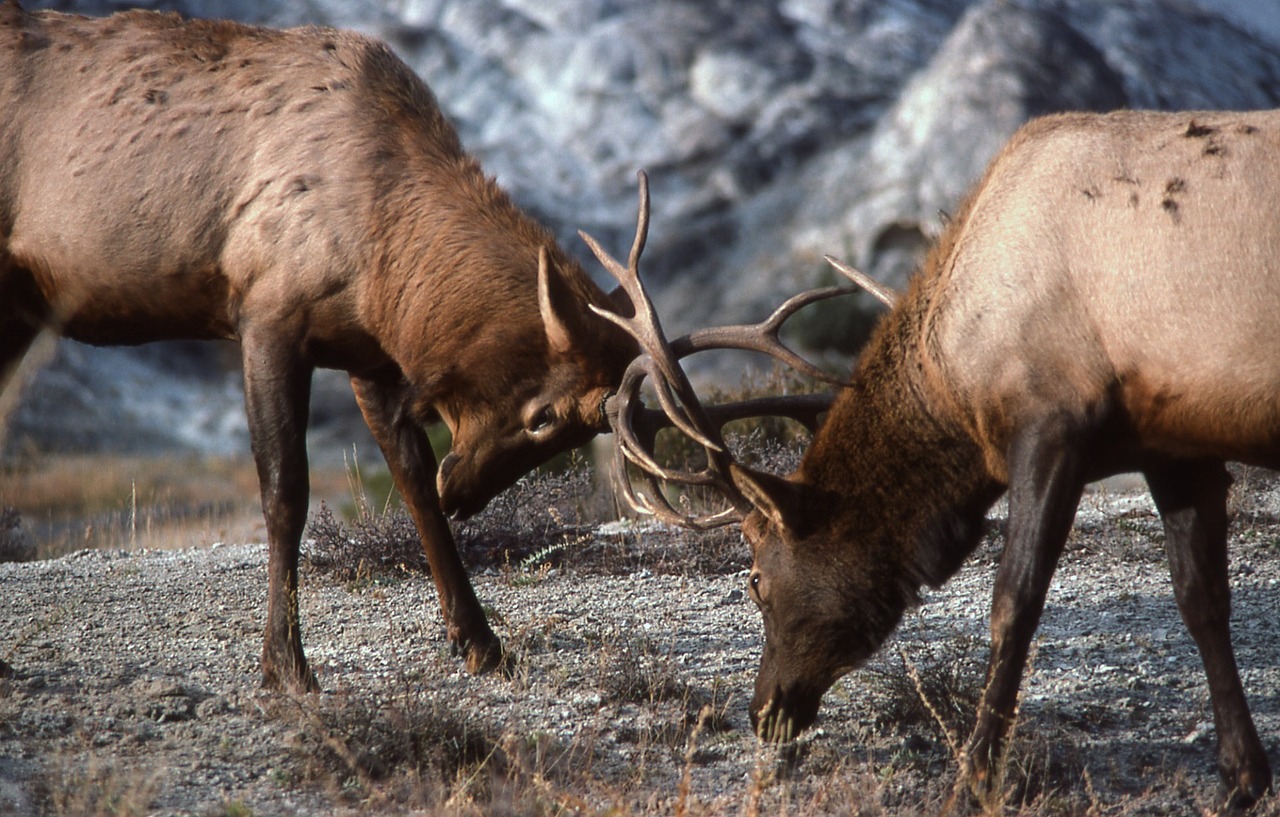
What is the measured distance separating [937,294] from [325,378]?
978 inches

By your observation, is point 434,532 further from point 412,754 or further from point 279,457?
point 412,754

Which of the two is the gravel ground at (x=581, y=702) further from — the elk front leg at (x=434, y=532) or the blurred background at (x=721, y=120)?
the blurred background at (x=721, y=120)

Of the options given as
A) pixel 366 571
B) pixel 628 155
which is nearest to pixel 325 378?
pixel 628 155

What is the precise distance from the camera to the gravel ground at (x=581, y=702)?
13.7 ft

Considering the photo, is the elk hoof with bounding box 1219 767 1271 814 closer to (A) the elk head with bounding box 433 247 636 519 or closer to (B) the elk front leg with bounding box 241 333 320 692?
(A) the elk head with bounding box 433 247 636 519

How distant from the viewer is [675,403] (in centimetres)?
485

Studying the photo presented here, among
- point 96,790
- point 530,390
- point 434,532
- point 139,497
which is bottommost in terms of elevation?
point 139,497

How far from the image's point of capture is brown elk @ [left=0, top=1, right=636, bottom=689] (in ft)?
17.4

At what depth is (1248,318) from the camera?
12.6 feet

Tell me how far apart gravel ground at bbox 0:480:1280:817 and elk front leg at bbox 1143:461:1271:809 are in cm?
28

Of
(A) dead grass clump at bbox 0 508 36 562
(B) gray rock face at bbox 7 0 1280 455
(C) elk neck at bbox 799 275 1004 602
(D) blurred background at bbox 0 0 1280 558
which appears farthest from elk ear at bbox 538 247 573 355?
(B) gray rock face at bbox 7 0 1280 455

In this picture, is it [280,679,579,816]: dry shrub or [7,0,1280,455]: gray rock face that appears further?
[7,0,1280,455]: gray rock face

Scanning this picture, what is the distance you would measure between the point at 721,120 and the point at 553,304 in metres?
27.0

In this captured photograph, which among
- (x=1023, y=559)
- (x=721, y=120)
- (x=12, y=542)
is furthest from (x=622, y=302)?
(x=721, y=120)
